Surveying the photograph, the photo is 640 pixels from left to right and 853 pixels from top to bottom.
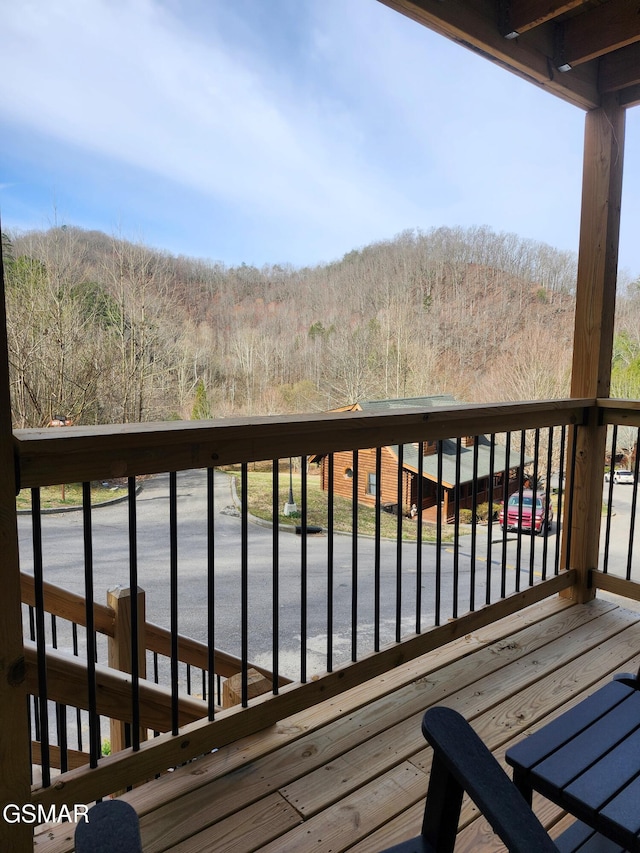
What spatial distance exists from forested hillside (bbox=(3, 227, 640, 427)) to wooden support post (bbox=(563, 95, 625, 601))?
1.10m

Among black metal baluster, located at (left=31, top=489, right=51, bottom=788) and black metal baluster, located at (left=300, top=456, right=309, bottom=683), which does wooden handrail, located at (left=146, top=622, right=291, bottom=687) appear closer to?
black metal baluster, located at (left=300, top=456, right=309, bottom=683)

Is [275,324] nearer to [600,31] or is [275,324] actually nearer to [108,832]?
[600,31]

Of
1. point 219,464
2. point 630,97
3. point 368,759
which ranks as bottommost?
point 368,759

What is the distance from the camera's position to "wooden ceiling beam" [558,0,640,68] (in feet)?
6.80

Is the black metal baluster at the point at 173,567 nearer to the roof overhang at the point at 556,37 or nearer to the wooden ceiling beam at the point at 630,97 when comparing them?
the roof overhang at the point at 556,37

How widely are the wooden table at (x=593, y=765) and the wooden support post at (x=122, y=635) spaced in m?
1.20

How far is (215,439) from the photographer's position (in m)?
1.39

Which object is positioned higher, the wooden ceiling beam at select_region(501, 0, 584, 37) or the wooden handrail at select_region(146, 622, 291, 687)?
the wooden ceiling beam at select_region(501, 0, 584, 37)

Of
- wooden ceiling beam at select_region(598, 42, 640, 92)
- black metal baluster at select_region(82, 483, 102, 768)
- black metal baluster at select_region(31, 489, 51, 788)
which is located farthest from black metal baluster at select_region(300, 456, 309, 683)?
wooden ceiling beam at select_region(598, 42, 640, 92)

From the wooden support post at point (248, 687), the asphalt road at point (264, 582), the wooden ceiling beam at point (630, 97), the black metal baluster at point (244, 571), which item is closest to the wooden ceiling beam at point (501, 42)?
the wooden ceiling beam at point (630, 97)

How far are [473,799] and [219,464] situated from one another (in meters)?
0.93

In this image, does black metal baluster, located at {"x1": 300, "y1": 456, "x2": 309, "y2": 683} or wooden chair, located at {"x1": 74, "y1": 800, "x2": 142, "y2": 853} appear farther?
black metal baluster, located at {"x1": 300, "y1": 456, "x2": 309, "y2": 683}

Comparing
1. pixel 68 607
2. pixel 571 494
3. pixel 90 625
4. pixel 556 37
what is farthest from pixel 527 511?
pixel 90 625

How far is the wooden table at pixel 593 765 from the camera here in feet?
2.97
